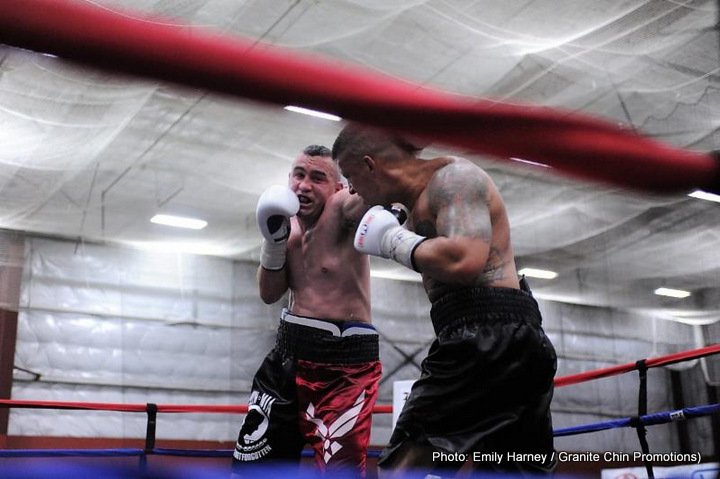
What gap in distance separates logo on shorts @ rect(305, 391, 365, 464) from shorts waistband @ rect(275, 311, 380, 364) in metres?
0.14

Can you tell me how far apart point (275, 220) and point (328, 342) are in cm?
36

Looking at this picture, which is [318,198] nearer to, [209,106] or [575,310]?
[209,106]

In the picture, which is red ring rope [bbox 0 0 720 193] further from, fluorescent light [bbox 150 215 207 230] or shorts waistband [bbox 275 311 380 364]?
fluorescent light [bbox 150 215 207 230]

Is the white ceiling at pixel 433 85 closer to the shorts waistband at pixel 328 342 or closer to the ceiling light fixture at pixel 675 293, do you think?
the ceiling light fixture at pixel 675 293

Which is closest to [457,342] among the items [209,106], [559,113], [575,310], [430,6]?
[559,113]

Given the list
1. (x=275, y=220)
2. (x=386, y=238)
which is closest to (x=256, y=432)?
(x=275, y=220)

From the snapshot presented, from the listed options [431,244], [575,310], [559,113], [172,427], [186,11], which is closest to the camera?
[559,113]

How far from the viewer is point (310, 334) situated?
2.26m

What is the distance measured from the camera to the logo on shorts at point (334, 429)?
6.96 ft

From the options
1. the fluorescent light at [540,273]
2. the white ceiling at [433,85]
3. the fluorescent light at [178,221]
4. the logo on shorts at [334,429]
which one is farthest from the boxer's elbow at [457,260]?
the fluorescent light at [540,273]

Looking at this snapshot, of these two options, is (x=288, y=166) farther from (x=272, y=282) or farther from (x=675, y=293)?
(x=272, y=282)

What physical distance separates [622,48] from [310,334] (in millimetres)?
3092

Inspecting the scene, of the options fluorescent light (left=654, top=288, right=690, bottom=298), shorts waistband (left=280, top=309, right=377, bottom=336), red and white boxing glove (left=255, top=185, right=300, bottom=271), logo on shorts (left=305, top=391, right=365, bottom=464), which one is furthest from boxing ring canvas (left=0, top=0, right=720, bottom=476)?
logo on shorts (left=305, top=391, right=365, bottom=464)

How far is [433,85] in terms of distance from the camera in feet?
17.2
